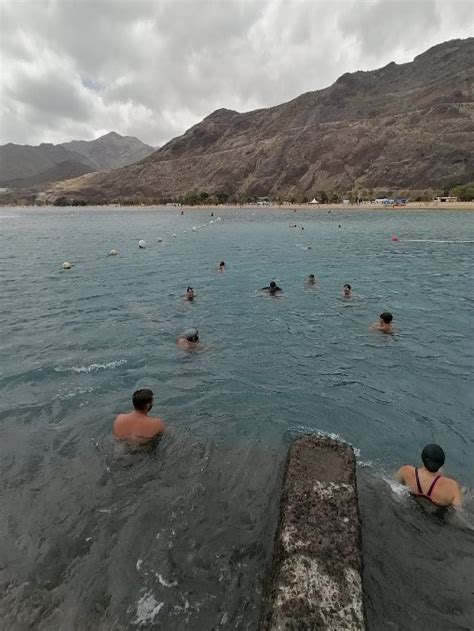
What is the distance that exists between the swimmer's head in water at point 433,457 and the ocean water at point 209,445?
735 millimetres

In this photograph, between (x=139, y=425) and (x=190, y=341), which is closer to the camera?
(x=139, y=425)

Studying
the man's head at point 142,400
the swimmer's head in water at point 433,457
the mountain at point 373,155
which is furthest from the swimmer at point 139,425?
the mountain at point 373,155

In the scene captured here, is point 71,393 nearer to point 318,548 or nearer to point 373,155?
point 318,548

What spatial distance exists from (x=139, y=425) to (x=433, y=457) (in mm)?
5183

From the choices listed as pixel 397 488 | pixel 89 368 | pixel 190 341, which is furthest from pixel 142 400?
pixel 190 341

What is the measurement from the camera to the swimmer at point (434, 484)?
6180 millimetres

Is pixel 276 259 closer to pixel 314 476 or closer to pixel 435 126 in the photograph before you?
pixel 314 476

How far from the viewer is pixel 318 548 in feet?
15.0

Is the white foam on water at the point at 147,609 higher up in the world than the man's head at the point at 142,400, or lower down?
lower down

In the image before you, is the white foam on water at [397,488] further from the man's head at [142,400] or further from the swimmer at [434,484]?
the man's head at [142,400]

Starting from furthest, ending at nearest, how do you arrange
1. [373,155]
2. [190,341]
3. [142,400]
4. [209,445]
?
[373,155], [190,341], [209,445], [142,400]

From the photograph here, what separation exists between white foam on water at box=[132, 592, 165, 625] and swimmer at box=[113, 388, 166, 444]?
319 cm

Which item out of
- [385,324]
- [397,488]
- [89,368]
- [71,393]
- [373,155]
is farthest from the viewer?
[373,155]

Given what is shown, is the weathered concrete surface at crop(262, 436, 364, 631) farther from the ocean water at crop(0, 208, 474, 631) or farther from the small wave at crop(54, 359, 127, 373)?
the small wave at crop(54, 359, 127, 373)
